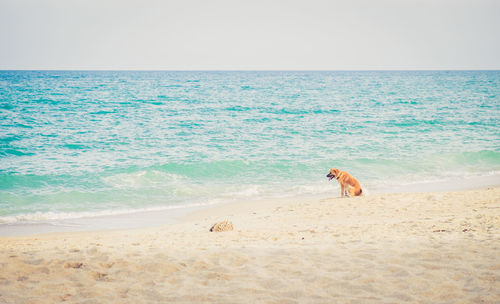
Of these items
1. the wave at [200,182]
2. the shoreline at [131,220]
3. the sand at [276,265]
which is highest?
the sand at [276,265]

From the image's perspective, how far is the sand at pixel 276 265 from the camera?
4141 millimetres

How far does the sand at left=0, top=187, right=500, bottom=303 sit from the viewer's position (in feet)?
13.6

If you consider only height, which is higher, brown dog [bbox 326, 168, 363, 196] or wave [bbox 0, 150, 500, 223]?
brown dog [bbox 326, 168, 363, 196]

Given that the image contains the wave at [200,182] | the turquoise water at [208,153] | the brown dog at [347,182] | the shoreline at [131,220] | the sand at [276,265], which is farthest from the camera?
the turquoise water at [208,153]

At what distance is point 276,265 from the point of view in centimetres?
498

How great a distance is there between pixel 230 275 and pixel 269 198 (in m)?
6.85

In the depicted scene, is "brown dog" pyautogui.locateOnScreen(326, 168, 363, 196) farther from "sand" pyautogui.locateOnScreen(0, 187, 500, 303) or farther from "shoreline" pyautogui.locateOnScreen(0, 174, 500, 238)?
"sand" pyautogui.locateOnScreen(0, 187, 500, 303)

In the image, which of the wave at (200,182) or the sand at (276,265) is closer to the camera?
the sand at (276,265)

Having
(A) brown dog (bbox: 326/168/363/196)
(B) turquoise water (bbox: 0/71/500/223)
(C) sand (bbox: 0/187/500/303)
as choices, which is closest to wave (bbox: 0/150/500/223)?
(B) turquoise water (bbox: 0/71/500/223)

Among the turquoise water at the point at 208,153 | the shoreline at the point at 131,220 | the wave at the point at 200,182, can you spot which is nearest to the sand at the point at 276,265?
the shoreline at the point at 131,220

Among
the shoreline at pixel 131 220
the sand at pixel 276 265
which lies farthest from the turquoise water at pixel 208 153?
the sand at pixel 276 265

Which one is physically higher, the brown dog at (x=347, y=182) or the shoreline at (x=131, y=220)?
the brown dog at (x=347, y=182)

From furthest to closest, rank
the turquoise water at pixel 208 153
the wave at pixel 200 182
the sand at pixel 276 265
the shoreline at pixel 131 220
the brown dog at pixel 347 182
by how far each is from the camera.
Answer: the turquoise water at pixel 208 153, the wave at pixel 200 182, the brown dog at pixel 347 182, the shoreline at pixel 131 220, the sand at pixel 276 265

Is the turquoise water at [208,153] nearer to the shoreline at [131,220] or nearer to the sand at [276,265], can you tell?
the shoreline at [131,220]
